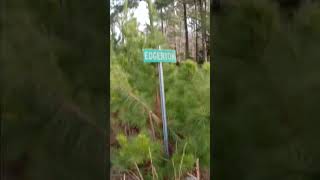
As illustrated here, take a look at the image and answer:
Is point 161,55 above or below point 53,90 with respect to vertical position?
above

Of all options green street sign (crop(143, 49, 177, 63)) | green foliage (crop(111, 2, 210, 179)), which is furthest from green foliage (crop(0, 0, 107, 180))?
green street sign (crop(143, 49, 177, 63))

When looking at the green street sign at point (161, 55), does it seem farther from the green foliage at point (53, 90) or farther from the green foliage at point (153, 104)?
the green foliage at point (53, 90)

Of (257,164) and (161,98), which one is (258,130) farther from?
(161,98)

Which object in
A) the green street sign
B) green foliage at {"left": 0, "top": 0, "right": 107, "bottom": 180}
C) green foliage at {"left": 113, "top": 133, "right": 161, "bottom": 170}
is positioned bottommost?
green foliage at {"left": 113, "top": 133, "right": 161, "bottom": 170}

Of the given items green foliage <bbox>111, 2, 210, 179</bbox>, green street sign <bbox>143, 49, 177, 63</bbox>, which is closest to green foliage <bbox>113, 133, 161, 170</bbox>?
green foliage <bbox>111, 2, 210, 179</bbox>

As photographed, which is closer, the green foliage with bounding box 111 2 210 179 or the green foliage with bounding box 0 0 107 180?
the green foliage with bounding box 0 0 107 180

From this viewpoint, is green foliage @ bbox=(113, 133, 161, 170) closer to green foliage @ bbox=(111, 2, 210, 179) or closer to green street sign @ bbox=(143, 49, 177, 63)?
green foliage @ bbox=(111, 2, 210, 179)

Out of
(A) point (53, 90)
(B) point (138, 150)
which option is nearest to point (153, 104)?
(B) point (138, 150)

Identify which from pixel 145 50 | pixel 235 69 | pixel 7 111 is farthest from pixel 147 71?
pixel 7 111

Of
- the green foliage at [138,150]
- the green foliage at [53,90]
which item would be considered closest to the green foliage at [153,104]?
the green foliage at [138,150]

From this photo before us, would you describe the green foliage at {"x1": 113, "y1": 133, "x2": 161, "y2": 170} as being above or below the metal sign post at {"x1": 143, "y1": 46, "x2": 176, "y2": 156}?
below

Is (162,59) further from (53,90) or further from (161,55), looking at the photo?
(53,90)

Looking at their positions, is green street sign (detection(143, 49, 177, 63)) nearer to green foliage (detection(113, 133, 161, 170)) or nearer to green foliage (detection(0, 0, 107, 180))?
green foliage (detection(113, 133, 161, 170))

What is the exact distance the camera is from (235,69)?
1.96ft
